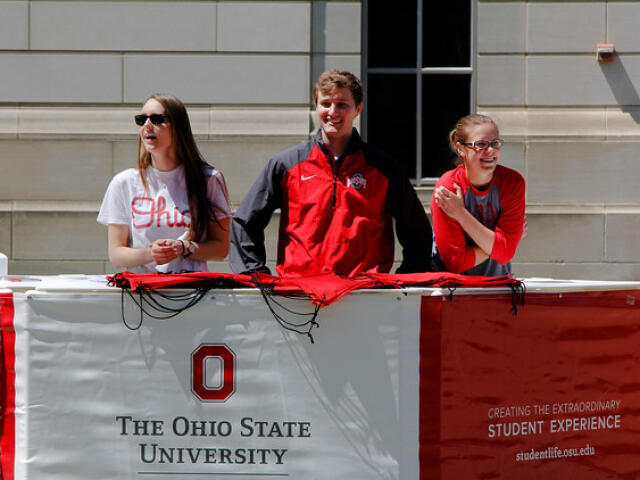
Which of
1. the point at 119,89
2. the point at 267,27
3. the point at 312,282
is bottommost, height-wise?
the point at 312,282

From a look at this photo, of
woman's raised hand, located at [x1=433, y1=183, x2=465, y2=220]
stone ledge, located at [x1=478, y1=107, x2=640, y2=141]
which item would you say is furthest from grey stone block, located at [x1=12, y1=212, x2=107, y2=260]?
woman's raised hand, located at [x1=433, y1=183, x2=465, y2=220]

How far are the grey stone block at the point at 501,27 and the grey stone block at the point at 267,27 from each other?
2.04 meters

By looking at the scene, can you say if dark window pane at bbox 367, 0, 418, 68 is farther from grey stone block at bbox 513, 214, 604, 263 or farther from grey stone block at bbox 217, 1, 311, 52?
grey stone block at bbox 513, 214, 604, 263

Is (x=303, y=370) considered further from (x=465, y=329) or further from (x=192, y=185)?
(x=192, y=185)

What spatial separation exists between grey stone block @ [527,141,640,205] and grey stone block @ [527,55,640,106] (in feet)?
1.74

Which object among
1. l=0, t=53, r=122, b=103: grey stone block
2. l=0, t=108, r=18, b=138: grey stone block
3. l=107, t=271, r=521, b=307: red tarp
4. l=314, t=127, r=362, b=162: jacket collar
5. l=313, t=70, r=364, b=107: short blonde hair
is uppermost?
l=0, t=53, r=122, b=103: grey stone block

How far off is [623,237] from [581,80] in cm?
187

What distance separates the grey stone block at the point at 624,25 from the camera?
9.90 metres

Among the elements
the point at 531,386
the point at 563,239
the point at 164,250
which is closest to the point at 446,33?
the point at 563,239

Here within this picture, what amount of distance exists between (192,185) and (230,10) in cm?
568

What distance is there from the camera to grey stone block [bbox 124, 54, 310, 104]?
32.3 ft

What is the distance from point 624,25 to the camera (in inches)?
390

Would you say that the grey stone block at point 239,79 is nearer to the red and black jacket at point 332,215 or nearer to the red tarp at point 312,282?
the red and black jacket at point 332,215

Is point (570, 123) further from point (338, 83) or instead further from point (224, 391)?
point (224, 391)
